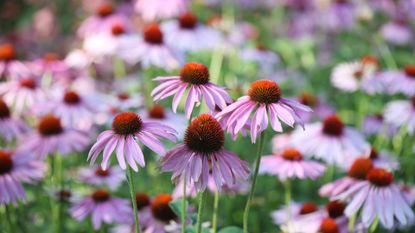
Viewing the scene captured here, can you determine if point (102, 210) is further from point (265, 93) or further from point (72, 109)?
point (265, 93)

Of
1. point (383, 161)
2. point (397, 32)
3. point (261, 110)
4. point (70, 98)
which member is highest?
point (397, 32)

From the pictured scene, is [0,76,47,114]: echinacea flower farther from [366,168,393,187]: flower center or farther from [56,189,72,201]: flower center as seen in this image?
[366,168,393,187]: flower center

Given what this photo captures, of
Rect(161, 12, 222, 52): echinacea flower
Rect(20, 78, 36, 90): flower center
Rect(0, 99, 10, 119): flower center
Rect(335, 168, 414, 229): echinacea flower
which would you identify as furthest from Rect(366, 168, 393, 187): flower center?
Rect(20, 78, 36, 90): flower center

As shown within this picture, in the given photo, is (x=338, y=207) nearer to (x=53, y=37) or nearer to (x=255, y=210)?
(x=255, y=210)

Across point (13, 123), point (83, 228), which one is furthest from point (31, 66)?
point (83, 228)

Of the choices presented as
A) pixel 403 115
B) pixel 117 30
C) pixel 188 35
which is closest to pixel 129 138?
pixel 403 115

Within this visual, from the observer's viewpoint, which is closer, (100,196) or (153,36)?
(100,196)
